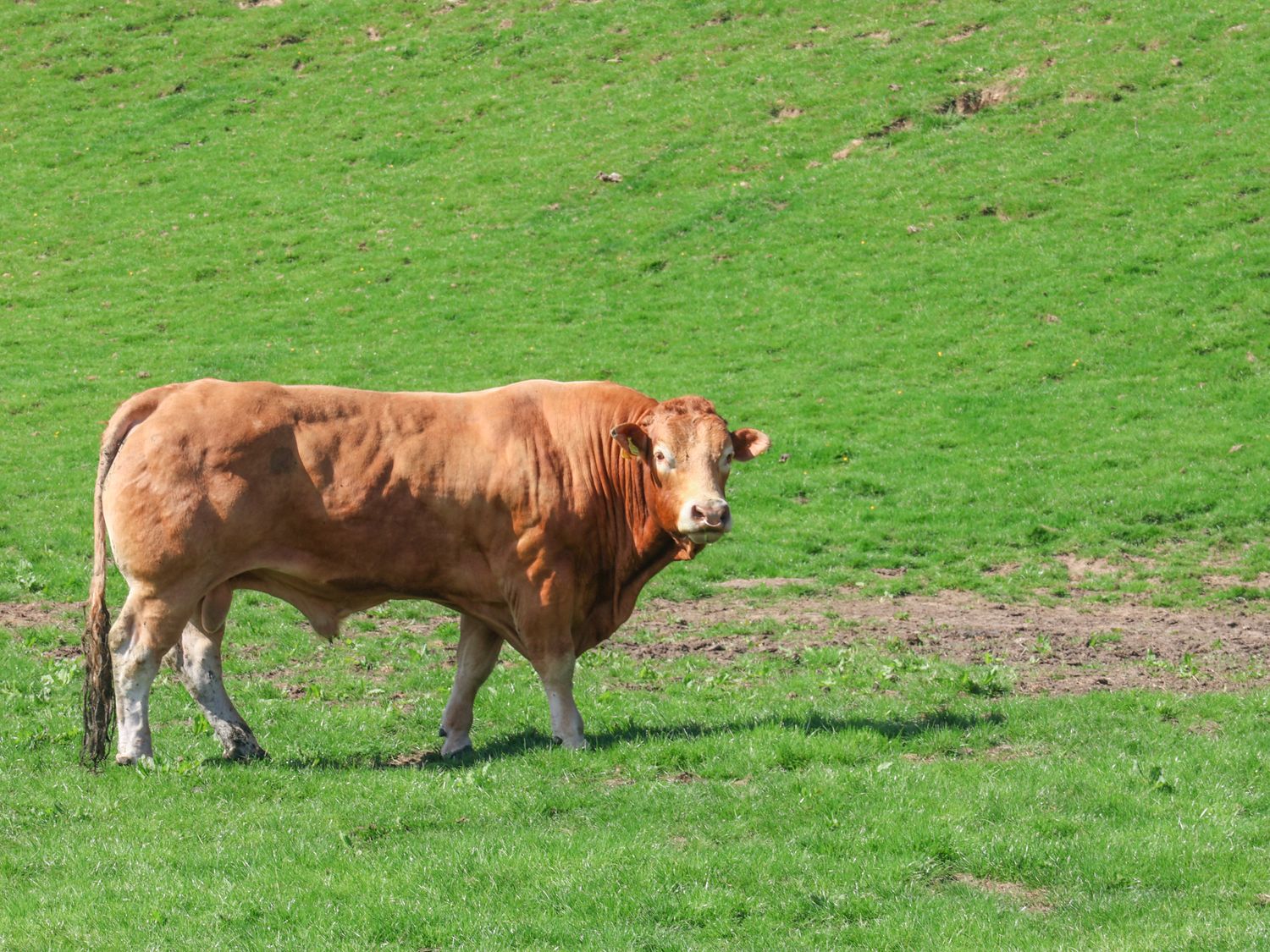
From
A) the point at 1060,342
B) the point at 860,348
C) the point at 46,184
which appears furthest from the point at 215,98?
the point at 1060,342

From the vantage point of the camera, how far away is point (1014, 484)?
22062mm

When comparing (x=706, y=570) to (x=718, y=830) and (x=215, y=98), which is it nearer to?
(x=718, y=830)

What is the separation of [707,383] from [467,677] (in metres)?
16.4

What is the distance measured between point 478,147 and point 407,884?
1378 inches

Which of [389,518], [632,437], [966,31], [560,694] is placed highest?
[966,31]

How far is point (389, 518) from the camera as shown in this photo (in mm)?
10773

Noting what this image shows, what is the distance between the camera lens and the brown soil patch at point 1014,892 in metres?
7.73

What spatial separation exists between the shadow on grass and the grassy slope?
695cm

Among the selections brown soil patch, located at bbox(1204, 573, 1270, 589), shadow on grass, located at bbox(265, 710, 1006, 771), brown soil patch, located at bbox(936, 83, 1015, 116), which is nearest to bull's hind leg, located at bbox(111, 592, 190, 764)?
shadow on grass, located at bbox(265, 710, 1006, 771)

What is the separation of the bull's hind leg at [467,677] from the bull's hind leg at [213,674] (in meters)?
1.49

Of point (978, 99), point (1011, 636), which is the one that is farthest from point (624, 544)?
point (978, 99)

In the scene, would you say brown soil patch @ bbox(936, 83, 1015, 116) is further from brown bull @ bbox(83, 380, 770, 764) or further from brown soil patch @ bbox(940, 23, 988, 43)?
brown bull @ bbox(83, 380, 770, 764)

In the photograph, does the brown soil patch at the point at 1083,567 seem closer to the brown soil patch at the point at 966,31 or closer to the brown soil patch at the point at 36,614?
the brown soil patch at the point at 36,614

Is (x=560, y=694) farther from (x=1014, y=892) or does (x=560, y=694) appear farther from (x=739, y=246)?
(x=739, y=246)
